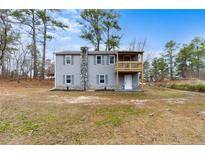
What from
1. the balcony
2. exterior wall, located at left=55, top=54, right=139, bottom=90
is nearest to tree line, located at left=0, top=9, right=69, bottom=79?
exterior wall, located at left=55, top=54, right=139, bottom=90

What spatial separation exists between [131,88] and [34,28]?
39.8ft

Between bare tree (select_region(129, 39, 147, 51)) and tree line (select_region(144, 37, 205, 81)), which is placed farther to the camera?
tree line (select_region(144, 37, 205, 81))

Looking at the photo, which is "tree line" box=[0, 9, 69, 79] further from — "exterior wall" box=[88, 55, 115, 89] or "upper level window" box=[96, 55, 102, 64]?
"exterior wall" box=[88, 55, 115, 89]

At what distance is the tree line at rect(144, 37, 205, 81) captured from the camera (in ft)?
72.4

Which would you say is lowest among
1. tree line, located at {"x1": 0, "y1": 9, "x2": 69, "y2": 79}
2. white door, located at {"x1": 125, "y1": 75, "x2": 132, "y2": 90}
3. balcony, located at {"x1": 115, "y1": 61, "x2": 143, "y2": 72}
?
white door, located at {"x1": 125, "y1": 75, "x2": 132, "y2": 90}

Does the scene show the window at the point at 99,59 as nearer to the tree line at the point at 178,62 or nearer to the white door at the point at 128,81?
the white door at the point at 128,81

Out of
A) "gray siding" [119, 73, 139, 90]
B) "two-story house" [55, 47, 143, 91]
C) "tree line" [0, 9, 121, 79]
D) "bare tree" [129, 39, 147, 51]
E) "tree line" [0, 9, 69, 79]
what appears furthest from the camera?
"bare tree" [129, 39, 147, 51]

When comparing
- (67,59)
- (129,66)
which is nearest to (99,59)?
(129,66)

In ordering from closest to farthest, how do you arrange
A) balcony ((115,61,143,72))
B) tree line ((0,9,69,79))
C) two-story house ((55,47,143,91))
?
balcony ((115,61,143,72)) → two-story house ((55,47,143,91)) → tree line ((0,9,69,79))

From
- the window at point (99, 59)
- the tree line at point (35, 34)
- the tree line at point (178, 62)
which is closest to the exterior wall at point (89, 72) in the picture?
the window at point (99, 59)

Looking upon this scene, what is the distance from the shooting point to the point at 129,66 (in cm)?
1217

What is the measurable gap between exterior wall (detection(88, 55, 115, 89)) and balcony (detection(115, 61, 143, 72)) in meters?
0.89

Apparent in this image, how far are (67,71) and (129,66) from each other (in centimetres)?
519
